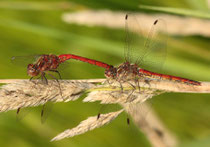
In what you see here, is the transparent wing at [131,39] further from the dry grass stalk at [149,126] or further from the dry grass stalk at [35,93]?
the dry grass stalk at [35,93]

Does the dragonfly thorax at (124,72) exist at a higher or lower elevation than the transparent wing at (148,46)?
lower

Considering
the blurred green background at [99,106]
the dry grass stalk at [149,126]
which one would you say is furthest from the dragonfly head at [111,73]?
the blurred green background at [99,106]

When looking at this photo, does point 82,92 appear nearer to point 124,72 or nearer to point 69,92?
point 69,92

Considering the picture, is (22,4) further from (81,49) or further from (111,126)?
(111,126)

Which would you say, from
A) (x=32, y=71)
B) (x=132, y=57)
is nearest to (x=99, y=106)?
(x=132, y=57)

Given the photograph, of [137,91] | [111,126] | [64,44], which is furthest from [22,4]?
[137,91]

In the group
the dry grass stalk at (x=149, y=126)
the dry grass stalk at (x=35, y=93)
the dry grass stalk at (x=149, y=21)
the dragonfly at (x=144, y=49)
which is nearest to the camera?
the dry grass stalk at (x=35, y=93)
